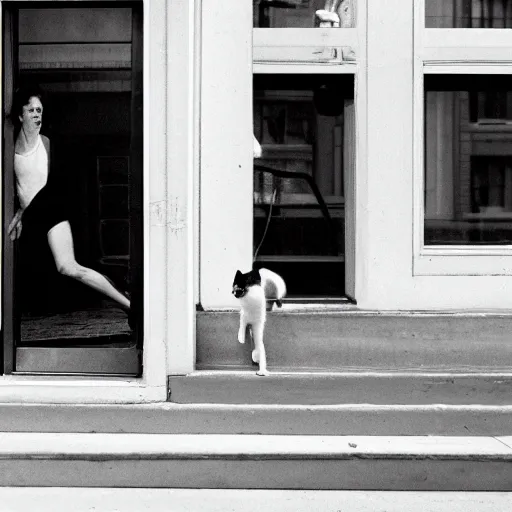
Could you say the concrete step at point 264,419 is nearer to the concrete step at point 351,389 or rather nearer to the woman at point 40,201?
the concrete step at point 351,389

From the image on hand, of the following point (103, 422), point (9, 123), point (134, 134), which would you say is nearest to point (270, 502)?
point (103, 422)

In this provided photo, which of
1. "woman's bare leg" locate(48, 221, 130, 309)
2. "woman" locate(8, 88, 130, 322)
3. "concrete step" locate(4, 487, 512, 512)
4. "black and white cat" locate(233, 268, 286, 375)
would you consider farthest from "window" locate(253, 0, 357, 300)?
"concrete step" locate(4, 487, 512, 512)

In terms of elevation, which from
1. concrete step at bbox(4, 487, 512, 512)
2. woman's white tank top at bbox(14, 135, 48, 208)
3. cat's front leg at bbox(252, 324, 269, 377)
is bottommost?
concrete step at bbox(4, 487, 512, 512)

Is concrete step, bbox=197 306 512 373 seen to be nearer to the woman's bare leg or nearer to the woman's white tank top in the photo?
the woman's bare leg

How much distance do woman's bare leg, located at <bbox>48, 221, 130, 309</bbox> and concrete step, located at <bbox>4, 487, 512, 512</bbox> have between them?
164cm

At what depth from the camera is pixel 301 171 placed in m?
7.12

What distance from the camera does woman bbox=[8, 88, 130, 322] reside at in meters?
6.96

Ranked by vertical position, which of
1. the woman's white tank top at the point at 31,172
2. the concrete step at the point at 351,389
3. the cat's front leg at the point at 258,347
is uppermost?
the woman's white tank top at the point at 31,172

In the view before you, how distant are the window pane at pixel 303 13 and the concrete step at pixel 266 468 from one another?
3067mm

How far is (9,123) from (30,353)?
164 cm

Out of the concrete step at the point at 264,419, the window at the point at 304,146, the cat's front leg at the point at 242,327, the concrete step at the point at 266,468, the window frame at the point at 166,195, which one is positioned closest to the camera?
the concrete step at the point at 266,468

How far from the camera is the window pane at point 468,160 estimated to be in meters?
7.07

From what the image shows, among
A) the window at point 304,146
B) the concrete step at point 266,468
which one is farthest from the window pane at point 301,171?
the concrete step at point 266,468

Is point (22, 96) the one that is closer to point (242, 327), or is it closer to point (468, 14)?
point (242, 327)
